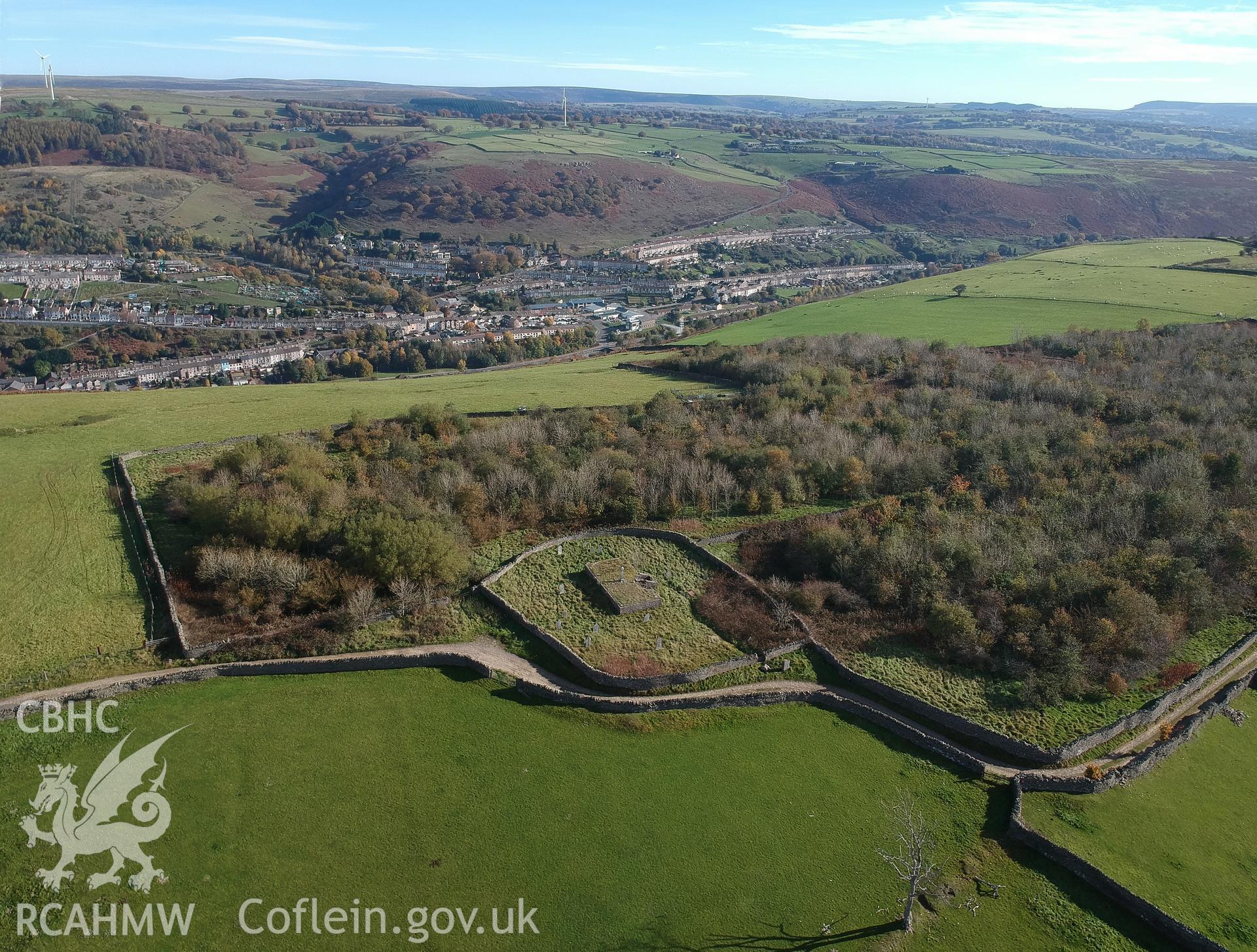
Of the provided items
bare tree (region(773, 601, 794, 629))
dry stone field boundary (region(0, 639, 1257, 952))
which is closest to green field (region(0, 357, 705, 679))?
dry stone field boundary (region(0, 639, 1257, 952))

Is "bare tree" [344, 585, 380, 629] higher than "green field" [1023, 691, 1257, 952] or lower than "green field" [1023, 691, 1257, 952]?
higher

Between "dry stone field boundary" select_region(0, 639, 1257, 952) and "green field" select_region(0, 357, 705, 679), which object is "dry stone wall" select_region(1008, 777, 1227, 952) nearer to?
"dry stone field boundary" select_region(0, 639, 1257, 952)

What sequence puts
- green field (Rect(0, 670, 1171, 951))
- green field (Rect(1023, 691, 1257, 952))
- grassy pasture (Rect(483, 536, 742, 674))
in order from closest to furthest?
green field (Rect(0, 670, 1171, 951)) → green field (Rect(1023, 691, 1257, 952)) → grassy pasture (Rect(483, 536, 742, 674))

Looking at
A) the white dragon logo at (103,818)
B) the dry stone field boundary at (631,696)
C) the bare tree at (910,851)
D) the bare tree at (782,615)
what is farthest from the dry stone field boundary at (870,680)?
the white dragon logo at (103,818)

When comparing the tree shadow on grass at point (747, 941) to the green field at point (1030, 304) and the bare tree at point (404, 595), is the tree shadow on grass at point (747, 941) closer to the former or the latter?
the bare tree at point (404, 595)

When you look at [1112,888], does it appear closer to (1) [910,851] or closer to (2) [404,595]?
(1) [910,851]

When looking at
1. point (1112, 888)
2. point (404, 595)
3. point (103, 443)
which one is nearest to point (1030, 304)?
point (1112, 888)

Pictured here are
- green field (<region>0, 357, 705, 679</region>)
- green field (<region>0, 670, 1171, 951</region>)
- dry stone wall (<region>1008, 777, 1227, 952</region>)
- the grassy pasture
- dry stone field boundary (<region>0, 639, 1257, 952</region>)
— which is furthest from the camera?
the grassy pasture
